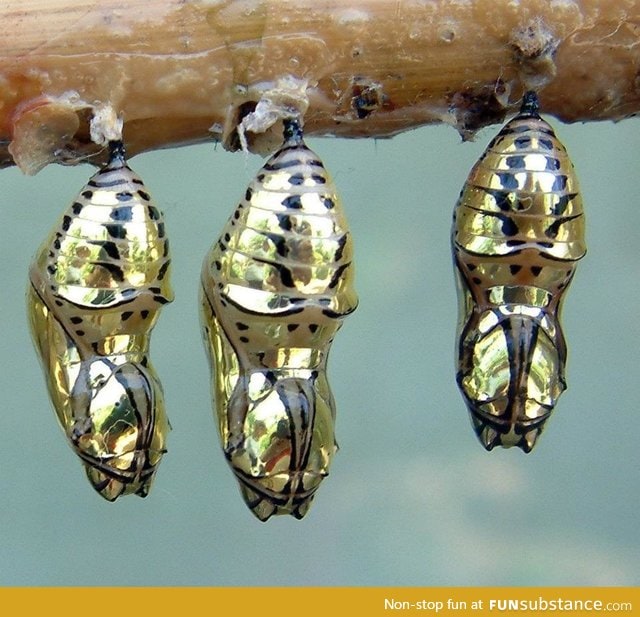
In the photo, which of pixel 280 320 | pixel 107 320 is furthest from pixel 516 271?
pixel 107 320

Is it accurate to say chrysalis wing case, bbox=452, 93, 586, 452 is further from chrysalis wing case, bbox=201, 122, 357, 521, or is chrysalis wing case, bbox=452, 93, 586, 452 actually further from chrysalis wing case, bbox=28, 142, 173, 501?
chrysalis wing case, bbox=28, 142, 173, 501

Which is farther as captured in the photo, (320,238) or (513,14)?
(513,14)

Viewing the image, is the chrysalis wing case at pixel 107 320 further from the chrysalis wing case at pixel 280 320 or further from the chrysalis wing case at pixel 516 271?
the chrysalis wing case at pixel 516 271

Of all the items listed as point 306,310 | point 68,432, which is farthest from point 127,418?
point 306,310

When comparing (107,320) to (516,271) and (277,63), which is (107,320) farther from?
(516,271)

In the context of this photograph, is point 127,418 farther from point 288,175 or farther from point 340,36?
point 340,36

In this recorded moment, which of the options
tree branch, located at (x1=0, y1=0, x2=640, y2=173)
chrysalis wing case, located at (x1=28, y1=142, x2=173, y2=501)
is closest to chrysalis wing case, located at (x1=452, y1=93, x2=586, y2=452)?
tree branch, located at (x1=0, y1=0, x2=640, y2=173)
